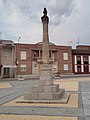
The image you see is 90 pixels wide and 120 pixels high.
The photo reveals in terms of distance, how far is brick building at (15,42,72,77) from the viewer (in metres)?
49.8

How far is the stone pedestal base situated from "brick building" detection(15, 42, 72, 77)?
113ft

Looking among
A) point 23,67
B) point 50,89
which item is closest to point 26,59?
point 23,67

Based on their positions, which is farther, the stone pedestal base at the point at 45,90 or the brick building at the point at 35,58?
the brick building at the point at 35,58

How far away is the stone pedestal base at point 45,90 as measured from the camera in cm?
1127

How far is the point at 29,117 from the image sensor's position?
24.9 ft

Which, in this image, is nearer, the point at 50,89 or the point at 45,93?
the point at 45,93

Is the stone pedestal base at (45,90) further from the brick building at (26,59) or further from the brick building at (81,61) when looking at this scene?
the brick building at (81,61)

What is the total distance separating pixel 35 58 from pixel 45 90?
1575 inches

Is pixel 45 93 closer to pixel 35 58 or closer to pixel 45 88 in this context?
pixel 45 88

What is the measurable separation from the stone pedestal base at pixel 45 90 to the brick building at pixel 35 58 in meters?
34.5

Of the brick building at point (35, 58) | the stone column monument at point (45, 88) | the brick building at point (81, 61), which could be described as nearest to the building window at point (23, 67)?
the brick building at point (35, 58)

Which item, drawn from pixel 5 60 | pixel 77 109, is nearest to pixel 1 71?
pixel 5 60

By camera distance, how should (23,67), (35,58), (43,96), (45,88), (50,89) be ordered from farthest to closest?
A: (35,58) < (23,67) < (45,88) < (50,89) < (43,96)

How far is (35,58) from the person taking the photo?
2030 inches
